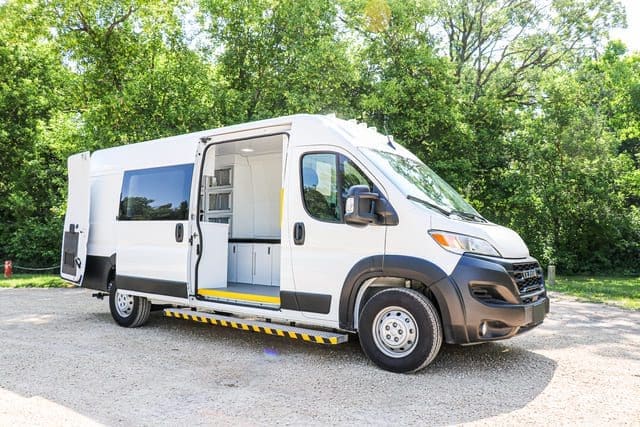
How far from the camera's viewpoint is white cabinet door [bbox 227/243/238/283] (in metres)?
8.59

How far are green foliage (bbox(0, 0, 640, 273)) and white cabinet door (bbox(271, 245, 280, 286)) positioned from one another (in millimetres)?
9559

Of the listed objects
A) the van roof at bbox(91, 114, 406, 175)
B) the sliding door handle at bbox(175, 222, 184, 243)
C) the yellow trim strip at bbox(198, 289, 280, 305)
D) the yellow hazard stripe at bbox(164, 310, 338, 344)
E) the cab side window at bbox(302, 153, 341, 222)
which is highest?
the van roof at bbox(91, 114, 406, 175)

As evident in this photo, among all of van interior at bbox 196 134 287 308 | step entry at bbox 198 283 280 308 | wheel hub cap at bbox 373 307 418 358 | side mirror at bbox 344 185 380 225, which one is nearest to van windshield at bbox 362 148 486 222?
side mirror at bbox 344 185 380 225

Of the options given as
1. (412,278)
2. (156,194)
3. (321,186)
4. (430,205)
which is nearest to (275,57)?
(156,194)

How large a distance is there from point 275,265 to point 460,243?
3.67 metres

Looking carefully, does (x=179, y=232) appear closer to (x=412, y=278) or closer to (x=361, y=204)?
(x=361, y=204)

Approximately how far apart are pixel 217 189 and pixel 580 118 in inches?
631

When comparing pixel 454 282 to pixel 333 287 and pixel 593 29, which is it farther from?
pixel 593 29

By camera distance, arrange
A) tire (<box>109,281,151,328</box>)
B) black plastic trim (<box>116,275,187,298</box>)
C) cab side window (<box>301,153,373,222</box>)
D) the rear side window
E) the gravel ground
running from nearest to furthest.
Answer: the gravel ground, cab side window (<box>301,153,373,222</box>), black plastic trim (<box>116,275,187,298</box>), the rear side window, tire (<box>109,281,151,328</box>)

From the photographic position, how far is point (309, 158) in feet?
20.3

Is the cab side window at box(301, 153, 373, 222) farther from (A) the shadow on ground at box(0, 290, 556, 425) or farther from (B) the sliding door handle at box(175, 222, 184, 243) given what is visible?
(B) the sliding door handle at box(175, 222, 184, 243)

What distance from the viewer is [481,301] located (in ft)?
16.8

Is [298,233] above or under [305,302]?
above

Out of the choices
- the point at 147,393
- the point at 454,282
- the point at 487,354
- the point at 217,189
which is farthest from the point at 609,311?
the point at 147,393
